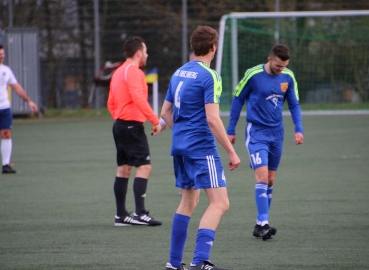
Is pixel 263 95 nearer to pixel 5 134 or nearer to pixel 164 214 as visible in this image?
pixel 164 214

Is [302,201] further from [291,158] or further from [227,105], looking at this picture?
[227,105]

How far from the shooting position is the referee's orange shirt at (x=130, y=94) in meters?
7.40

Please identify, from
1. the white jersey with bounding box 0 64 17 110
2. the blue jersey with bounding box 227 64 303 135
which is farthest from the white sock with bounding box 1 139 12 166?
the blue jersey with bounding box 227 64 303 135

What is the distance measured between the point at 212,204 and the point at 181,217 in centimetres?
29

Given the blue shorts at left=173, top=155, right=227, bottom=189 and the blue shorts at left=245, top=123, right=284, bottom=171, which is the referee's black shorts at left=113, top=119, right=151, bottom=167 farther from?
the blue shorts at left=173, top=155, right=227, bottom=189

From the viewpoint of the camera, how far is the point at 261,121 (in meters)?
7.06

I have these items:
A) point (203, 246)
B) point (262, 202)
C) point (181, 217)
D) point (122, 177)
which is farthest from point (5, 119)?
point (203, 246)

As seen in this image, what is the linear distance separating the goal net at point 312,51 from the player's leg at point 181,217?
17.7m

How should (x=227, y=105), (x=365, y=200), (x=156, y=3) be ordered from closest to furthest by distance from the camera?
(x=365, y=200), (x=227, y=105), (x=156, y=3)

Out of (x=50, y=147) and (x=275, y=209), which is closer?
(x=275, y=209)

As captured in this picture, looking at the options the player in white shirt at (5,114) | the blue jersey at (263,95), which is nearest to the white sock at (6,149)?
the player in white shirt at (5,114)

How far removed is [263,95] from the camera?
23.1 ft

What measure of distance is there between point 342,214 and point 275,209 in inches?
33.0

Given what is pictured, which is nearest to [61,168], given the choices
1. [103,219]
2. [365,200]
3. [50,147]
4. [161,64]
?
[50,147]
